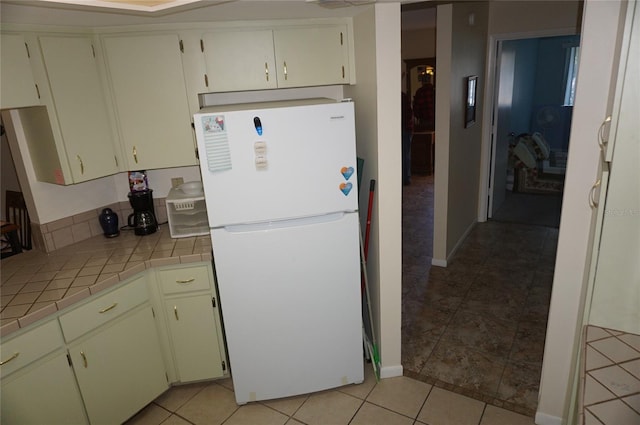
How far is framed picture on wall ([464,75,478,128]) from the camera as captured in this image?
13.5ft

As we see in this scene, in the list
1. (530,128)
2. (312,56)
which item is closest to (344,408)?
(312,56)

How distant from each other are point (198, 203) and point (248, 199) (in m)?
0.63

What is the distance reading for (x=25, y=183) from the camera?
2.54 meters

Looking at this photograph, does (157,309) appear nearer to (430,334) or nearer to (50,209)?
(50,209)

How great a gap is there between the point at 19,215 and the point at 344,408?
2.43m

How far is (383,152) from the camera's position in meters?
2.27

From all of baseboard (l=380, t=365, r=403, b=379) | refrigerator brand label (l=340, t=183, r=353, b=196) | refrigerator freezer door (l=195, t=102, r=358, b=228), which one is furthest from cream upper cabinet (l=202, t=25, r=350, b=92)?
baseboard (l=380, t=365, r=403, b=379)

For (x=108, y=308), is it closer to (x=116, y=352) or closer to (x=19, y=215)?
(x=116, y=352)

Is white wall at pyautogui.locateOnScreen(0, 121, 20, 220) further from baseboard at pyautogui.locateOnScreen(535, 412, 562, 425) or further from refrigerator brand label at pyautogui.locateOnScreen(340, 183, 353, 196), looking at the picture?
baseboard at pyautogui.locateOnScreen(535, 412, 562, 425)

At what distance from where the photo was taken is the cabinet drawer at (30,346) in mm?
1814

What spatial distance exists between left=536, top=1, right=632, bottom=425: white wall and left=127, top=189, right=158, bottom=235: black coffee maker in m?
2.39

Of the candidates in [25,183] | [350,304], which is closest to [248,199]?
[350,304]

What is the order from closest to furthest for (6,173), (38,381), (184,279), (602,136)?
(602,136) → (38,381) → (184,279) → (6,173)

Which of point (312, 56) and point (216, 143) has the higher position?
point (312, 56)
